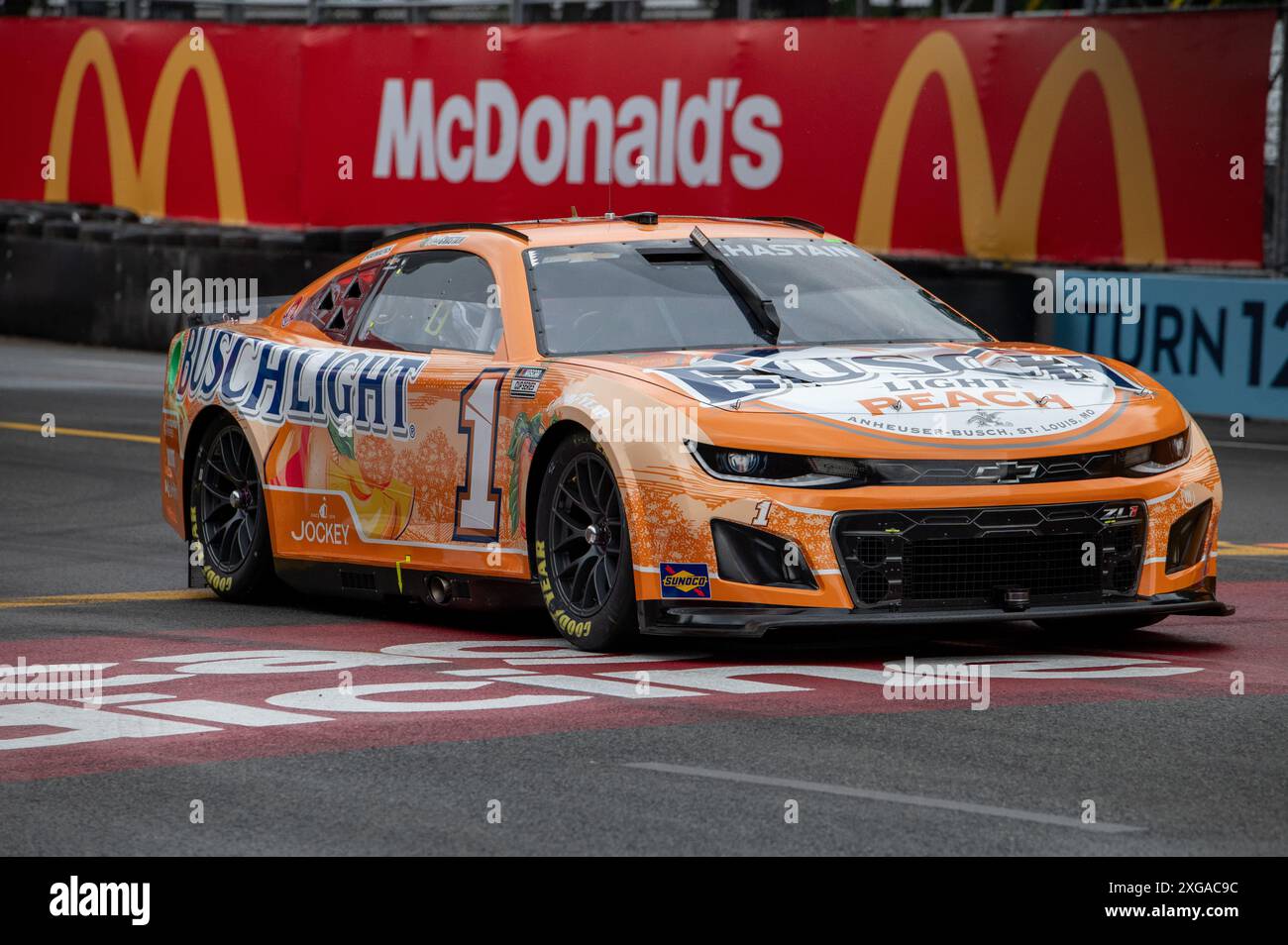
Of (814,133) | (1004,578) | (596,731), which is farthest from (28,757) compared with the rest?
(814,133)

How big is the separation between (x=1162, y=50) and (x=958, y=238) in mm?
2287

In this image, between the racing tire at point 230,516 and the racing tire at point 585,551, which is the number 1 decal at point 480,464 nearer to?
the racing tire at point 585,551

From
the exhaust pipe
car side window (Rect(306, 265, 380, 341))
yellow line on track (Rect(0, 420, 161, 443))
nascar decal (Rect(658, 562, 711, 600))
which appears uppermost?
car side window (Rect(306, 265, 380, 341))

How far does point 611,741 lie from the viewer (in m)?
6.30

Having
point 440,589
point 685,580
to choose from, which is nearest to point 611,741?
point 685,580

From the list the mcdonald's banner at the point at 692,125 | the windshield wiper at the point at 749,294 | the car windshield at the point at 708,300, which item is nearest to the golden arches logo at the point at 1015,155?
the mcdonald's banner at the point at 692,125

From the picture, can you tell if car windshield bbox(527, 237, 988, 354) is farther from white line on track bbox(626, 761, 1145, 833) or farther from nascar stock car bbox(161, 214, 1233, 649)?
white line on track bbox(626, 761, 1145, 833)

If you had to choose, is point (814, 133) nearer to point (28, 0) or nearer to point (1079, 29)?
point (1079, 29)

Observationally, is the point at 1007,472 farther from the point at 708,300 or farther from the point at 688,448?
the point at 708,300

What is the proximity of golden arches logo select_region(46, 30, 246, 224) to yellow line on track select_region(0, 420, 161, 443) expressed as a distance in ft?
28.0

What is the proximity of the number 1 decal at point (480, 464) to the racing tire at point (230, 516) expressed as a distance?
56.3 inches

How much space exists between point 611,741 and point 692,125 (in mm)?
15434

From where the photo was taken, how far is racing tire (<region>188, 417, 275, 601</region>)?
947 centimetres

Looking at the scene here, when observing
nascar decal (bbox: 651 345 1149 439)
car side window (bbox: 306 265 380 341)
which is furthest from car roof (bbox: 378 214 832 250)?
nascar decal (bbox: 651 345 1149 439)
